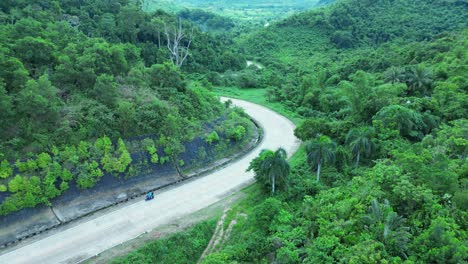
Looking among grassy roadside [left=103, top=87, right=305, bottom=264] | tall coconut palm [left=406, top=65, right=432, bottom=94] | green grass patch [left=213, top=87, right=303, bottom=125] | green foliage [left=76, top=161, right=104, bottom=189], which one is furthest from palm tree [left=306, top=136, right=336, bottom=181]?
tall coconut palm [left=406, top=65, right=432, bottom=94]

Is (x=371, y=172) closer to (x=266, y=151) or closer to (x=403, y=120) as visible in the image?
(x=266, y=151)

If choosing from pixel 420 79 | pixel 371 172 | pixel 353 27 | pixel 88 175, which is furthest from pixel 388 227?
pixel 353 27

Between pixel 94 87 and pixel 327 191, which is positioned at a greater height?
pixel 94 87

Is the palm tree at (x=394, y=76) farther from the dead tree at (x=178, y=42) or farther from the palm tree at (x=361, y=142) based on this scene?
the dead tree at (x=178, y=42)

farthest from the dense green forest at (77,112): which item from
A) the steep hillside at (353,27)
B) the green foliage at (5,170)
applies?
the steep hillside at (353,27)

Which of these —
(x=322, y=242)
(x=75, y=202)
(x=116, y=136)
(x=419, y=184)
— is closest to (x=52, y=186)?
(x=75, y=202)

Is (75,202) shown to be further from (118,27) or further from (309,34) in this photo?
(309,34)

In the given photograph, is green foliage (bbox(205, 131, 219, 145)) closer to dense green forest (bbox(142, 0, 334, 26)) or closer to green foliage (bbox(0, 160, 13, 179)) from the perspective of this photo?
green foliage (bbox(0, 160, 13, 179))
